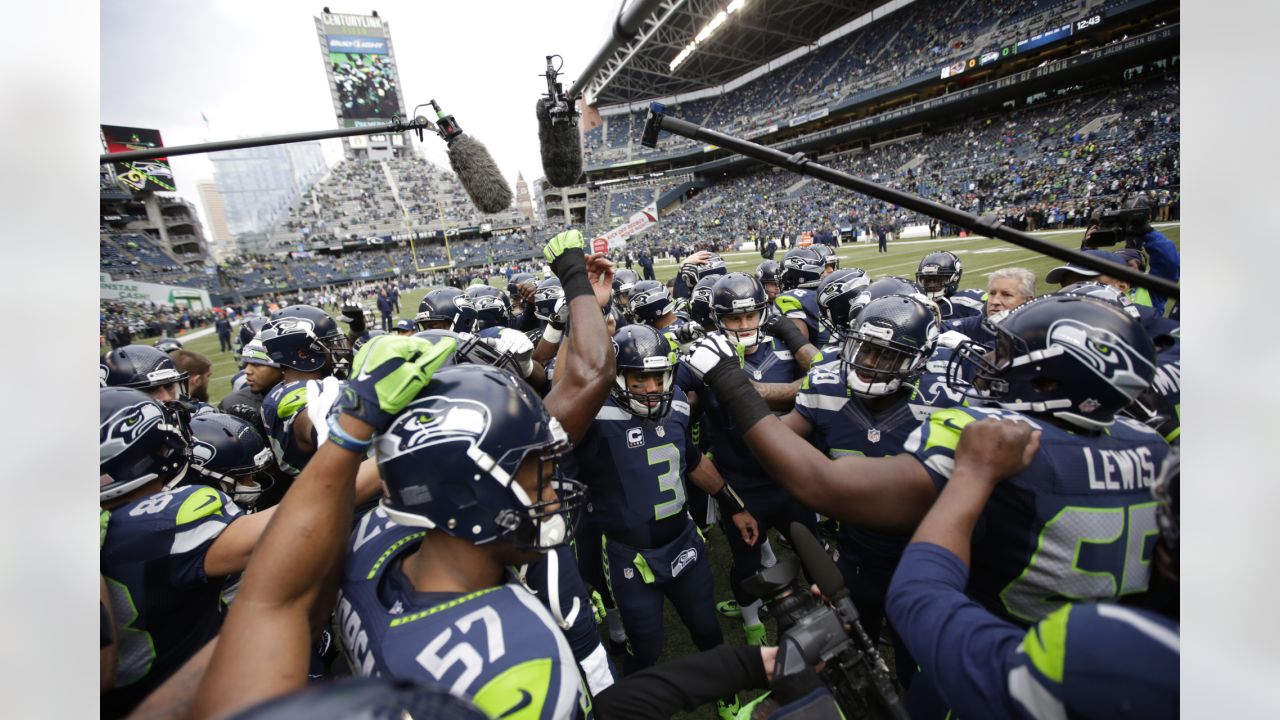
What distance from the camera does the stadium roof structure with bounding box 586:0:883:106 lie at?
140ft

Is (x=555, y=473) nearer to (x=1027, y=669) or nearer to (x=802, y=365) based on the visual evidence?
(x=1027, y=669)

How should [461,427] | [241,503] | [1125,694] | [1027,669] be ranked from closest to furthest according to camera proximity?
[1125,694] < [1027,669] < [461,427] < [241,503]

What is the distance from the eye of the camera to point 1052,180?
29359 mm

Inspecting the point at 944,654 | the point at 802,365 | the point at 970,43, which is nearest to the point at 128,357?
the point at 802,365

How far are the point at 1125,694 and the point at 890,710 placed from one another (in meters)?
0.66

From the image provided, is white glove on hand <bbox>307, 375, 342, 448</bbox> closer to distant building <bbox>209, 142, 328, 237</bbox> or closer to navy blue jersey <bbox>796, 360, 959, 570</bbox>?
navy blue jersey <bbox>796, 360, 959, 570</bbox>

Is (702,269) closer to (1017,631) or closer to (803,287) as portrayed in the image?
(803,287)

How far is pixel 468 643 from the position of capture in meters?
1.44

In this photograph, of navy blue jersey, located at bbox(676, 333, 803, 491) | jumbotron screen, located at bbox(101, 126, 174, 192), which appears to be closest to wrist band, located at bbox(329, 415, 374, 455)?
navy blue jersey, located at bbox(676, 333, 803, 491)

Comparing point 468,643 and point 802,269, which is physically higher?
point 802,269

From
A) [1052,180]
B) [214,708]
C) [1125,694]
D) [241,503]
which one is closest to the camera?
[1125,694]

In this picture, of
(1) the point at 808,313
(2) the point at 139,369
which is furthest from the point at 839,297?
(2) the point at 139,369

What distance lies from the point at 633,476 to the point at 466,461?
188 cm

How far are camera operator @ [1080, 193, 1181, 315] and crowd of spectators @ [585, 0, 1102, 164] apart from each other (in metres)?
37.4
